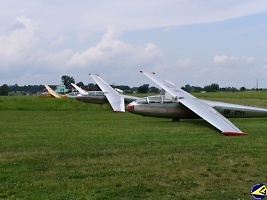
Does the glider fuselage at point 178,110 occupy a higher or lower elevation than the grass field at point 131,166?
higher

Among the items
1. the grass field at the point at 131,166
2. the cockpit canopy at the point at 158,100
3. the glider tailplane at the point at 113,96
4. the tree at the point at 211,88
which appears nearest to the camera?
the grass field at the point at 131,166

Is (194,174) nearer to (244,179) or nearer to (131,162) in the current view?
(244,179)

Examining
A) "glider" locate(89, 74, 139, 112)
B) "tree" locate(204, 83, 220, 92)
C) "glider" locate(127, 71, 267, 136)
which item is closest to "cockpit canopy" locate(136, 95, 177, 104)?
"glider" locate(127, 71, 267, 136)

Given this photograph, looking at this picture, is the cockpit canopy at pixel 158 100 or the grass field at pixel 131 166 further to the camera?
the cockpit canopy at pixel 158 100

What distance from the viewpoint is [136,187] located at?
28.4 feet

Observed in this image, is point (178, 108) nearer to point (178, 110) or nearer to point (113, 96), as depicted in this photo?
point (178, 110)

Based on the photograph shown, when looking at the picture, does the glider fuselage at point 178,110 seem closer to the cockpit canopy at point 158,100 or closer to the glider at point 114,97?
the cockpit canopy at point 158,100

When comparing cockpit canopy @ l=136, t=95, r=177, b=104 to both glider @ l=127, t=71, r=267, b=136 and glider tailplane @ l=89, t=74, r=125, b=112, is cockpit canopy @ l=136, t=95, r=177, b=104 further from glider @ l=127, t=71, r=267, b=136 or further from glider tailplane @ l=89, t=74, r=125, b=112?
glider tailplane @ l=89, t=74, r=125, b=112

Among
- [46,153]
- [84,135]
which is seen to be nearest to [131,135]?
[84,135]

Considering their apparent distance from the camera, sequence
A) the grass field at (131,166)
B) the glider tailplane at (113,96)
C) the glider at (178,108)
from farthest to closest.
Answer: the glider tailplane at (113,96)
the glider at (178,108)
the grass field at (131,166)

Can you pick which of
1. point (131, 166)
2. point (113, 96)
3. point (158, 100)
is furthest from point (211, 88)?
point (131, 166)


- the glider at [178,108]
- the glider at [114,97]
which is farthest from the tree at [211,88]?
the glider at [178,108]

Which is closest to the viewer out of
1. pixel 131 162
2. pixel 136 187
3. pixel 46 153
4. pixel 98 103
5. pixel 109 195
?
pixel 109 195

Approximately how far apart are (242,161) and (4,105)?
35.7 metres
